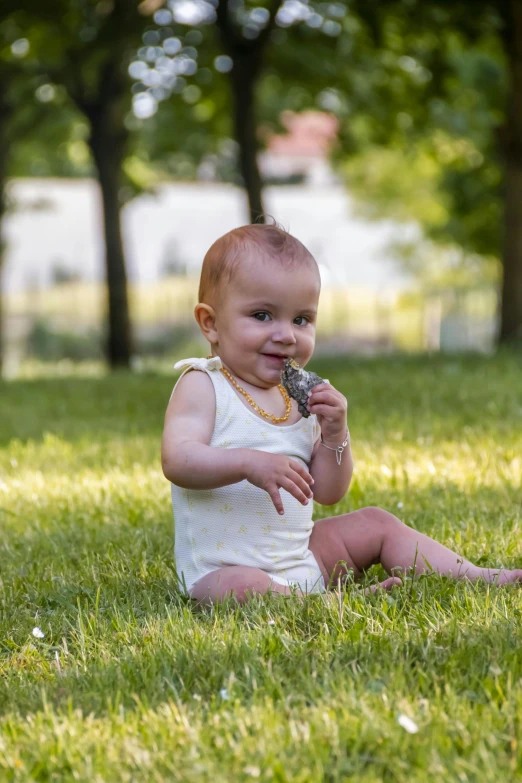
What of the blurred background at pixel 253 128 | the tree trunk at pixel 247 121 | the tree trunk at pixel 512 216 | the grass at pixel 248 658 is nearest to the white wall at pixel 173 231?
the blurred background at pixel 253 128

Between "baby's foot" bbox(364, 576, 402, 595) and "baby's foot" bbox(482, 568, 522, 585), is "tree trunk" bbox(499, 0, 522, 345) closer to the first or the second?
"baby's foot" bbox(482, 568, 522, 585)

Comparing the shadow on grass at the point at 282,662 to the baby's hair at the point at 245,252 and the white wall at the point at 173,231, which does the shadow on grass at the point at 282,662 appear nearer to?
the baby's hair at the point at 245,252

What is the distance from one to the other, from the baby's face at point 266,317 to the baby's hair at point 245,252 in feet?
0.09

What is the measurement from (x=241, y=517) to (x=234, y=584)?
212 mm

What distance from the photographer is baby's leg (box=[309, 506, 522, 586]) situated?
3184mm

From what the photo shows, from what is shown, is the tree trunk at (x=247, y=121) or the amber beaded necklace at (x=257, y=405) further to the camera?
the tree trunk at (x=247, y=121)

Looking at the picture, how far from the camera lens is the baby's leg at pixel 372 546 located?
3.18 meters

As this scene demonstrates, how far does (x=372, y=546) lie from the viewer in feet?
10.7

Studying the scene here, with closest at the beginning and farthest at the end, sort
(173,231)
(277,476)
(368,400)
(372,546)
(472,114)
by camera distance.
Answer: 1. (277,476)
2. (372,546)
3. (368,400)
4. (472,114)
5. (173,231)

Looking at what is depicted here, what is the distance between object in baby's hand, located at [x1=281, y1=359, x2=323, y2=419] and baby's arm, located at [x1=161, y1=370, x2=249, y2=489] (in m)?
0.25

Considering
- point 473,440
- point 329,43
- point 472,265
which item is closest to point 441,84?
point 329,43

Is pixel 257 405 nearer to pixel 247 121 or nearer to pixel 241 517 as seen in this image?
pixel 241 517

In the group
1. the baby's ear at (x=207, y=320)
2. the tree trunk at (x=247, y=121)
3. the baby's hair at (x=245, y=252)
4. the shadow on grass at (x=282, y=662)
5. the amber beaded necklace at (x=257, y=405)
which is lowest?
the shadow on grass at (x=282, y=662)

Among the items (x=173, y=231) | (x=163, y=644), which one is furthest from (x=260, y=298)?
(x=173, y=231)
